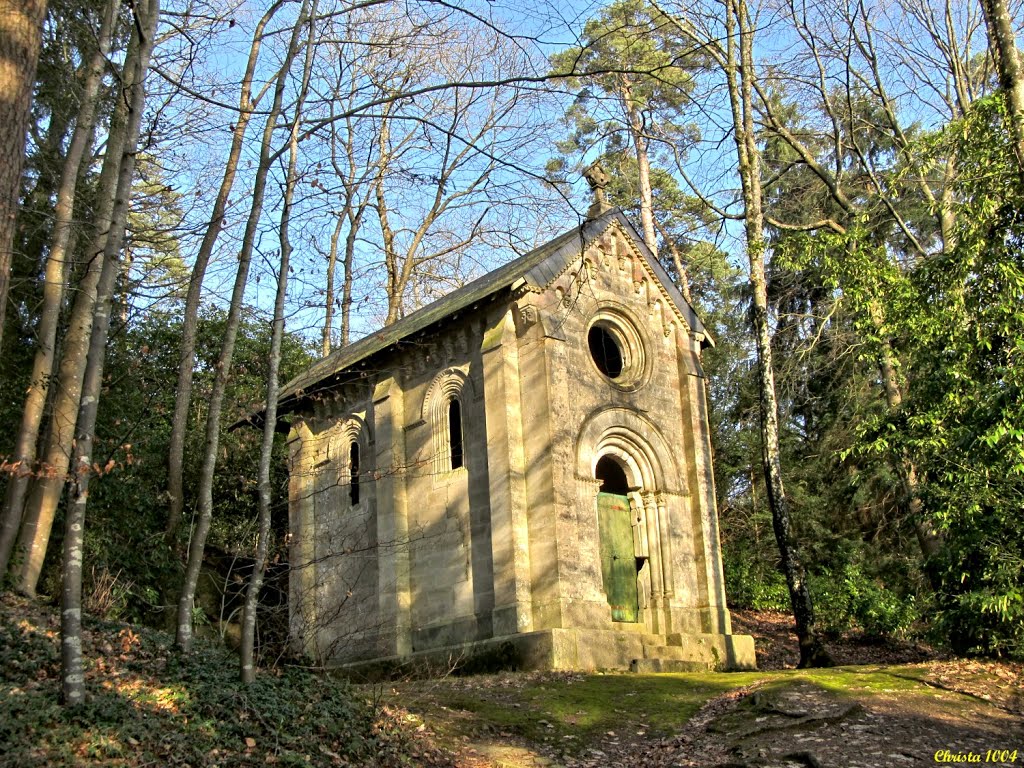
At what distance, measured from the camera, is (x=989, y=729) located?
36.2ft

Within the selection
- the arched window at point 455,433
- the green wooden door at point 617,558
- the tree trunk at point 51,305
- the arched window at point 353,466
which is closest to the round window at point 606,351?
the green wooden door at point 617,558

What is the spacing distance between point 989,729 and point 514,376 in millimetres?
9762

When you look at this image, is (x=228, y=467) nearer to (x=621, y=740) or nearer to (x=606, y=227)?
(x=606, y=227)

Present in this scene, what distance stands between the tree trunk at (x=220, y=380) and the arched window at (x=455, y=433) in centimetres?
808

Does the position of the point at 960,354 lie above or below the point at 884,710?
above

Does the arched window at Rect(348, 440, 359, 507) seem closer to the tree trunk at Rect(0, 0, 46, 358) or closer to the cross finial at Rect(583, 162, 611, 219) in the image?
the cross finial at Rect(583, 162, 611, 219)

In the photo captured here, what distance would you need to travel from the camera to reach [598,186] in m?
20.3

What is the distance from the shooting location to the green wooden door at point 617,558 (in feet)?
59.2

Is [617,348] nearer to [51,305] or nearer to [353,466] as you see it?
[353,466]

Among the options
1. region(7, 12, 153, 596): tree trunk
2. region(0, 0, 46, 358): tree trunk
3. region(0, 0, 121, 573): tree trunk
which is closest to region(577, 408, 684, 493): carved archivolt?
region(7, 12, 153, 596): tree trunk

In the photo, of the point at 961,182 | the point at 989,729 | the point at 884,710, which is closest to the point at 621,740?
the point at 884,710

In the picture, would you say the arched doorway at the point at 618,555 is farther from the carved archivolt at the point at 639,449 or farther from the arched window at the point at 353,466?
the arched window at the point at 353,466

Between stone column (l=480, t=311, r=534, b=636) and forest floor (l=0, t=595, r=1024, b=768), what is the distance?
208 centimetres

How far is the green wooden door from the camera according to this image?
59.2ft
